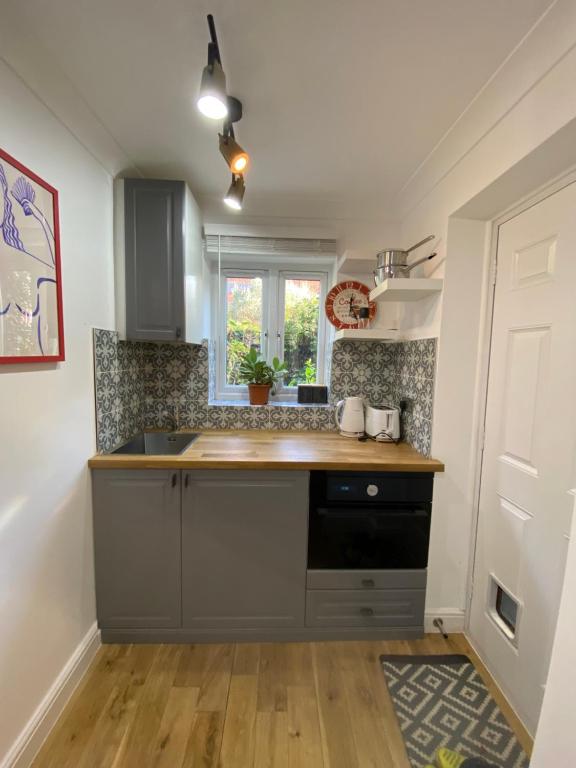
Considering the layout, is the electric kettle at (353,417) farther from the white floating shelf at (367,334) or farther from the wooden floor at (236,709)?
the wooden floor at (236,709)

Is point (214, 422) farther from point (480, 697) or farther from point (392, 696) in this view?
point (480, 697)

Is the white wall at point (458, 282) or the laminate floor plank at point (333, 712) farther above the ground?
the white wall at point (458, 282)

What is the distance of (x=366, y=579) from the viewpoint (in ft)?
5.66

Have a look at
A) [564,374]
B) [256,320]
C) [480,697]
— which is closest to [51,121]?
[256,320]

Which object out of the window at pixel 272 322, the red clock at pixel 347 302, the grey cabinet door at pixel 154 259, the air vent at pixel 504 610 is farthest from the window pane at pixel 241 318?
the air vent at pixel 504 610

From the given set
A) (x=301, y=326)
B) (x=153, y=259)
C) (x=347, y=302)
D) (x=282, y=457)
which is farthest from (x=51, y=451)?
(x=347, y=302)

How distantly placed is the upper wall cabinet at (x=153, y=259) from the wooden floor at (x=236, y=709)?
1.59m

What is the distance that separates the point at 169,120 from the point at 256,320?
1299 mm

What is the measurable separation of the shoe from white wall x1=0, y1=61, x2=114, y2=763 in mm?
1452

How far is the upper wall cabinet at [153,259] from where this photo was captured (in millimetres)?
1782

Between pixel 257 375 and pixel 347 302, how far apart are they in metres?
0.80

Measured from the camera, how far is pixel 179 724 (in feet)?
4.30

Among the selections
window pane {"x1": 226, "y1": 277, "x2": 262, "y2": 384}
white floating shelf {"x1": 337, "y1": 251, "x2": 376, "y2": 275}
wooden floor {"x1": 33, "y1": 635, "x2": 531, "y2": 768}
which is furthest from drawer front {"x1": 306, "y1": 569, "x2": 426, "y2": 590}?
white floating shelf {"x1": 337, "y1": 251, "x2": 376, "y2": 275}

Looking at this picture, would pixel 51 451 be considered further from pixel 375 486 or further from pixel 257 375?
pixel 375 486
